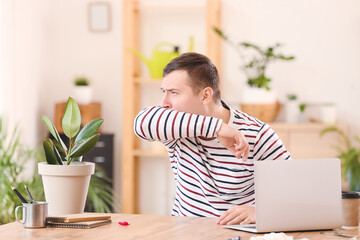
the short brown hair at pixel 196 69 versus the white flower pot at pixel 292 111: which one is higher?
the short brown hair at pixel 196 69

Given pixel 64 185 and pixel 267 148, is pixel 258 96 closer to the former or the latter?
pixel 267 148

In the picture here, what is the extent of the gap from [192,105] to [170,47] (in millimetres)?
2865

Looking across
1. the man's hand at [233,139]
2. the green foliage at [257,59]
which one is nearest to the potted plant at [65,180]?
the man's hand at [233,139]

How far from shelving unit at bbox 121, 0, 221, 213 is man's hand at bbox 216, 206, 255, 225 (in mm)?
3113

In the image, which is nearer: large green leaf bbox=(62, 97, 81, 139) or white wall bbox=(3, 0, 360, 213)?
large green leaf bbox=(62, 97, 81, 139)

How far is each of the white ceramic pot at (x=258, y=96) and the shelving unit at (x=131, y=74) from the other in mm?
445

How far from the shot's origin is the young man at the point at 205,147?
85.9 inches

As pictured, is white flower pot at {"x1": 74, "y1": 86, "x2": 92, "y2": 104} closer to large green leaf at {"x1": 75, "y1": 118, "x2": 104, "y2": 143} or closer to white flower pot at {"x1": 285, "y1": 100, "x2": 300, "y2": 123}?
white flower pot at {"x1": 285, "y1": 100, "x2": 300, "y2": 123}

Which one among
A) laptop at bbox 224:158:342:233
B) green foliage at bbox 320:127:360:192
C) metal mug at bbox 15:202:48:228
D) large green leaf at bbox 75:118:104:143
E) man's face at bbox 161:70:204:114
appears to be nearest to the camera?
laptop at bbox 224:158:342:233

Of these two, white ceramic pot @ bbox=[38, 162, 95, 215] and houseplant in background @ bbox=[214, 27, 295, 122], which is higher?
houseplant in background @ bbox=[214, 27, 295, 122]

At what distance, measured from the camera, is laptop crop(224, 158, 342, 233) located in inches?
66.6

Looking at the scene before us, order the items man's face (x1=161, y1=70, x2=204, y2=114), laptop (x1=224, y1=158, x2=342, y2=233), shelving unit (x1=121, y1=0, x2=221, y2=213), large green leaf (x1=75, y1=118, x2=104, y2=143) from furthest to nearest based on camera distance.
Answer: shelving unit (x1=121, y1=0, x2=221, y2=213) < man's face (x1=161, y1=70, x2=204, y2=114) < large green leaf (x1=75, y1=118, x2=104, y2=143) < laptop (x1=224, y1=158, x2=342, y2=233)

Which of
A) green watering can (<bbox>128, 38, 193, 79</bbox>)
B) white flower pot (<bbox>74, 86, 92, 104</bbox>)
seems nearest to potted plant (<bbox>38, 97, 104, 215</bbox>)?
green watering can (<bbox>128, 38, 193, 79</bbox>)

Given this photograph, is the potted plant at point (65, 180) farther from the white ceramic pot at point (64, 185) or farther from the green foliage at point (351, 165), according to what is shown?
the green foliage at point (351, 165)
